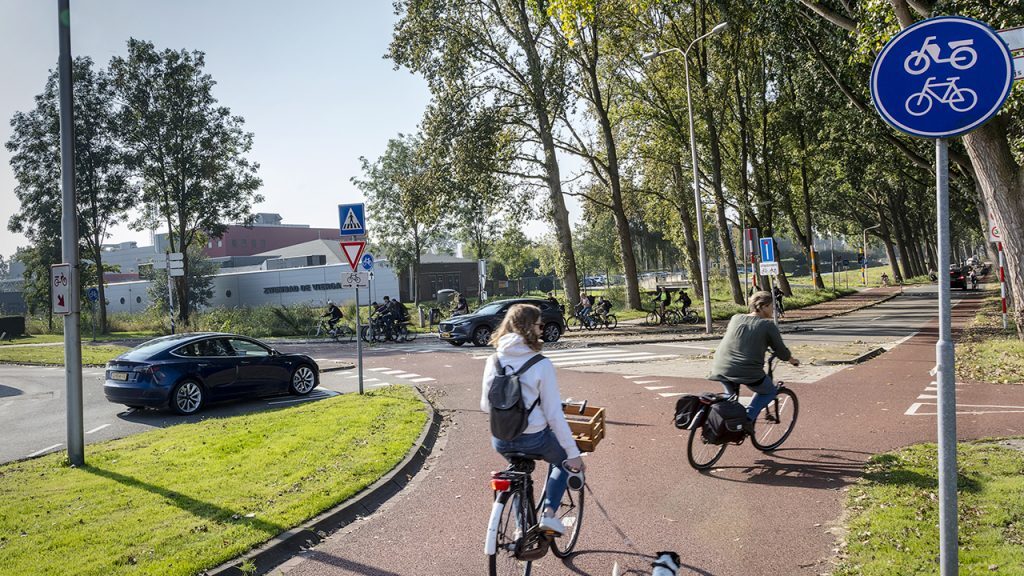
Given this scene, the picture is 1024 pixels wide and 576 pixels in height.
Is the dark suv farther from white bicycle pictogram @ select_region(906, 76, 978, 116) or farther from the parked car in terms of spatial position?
the parked car

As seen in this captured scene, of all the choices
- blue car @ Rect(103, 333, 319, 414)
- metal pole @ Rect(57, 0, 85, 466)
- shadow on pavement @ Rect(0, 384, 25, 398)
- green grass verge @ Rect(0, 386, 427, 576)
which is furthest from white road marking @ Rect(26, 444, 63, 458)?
shadow on pavement @ Rect(0, 384, 25, 398)

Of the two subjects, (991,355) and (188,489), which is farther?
(991,355)

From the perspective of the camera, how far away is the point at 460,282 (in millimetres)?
70812

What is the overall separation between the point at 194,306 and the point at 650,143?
47.2 m

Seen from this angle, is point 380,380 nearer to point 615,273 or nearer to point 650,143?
point 650,143

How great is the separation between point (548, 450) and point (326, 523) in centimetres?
249

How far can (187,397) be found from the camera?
12.4 metres

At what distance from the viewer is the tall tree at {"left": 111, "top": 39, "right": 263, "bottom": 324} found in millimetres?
39500

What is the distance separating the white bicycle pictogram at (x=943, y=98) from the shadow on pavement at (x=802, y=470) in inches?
152

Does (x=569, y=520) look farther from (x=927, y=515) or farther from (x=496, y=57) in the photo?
(x=496, y=57)

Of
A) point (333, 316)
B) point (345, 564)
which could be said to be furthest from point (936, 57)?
point (333, 316)

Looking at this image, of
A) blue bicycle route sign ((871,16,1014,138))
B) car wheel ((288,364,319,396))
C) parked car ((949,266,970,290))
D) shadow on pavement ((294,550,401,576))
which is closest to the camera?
blue bicycle route sign ((871,16,1014,138))

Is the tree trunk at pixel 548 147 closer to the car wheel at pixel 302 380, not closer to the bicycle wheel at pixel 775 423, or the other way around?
the car wheel at pixel 302 380

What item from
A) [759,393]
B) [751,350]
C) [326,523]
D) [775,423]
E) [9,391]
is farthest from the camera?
[9,391]
